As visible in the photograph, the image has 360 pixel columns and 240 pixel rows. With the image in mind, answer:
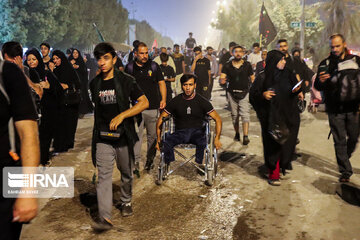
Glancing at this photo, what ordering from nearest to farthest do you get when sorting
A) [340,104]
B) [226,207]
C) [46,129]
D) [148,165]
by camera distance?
[226,207]
[340,104]
[148,165]
[46,129]

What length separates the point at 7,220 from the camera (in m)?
2.26

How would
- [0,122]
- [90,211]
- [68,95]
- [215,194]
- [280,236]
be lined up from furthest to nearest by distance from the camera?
[68,95] → [215,194] → [90,211] → [280,236] → [0,122]

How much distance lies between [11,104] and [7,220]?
26.2 inches

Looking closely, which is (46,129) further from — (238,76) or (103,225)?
(238,76)

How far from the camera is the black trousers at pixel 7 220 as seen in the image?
7.36 ft

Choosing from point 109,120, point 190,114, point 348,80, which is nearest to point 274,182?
point 190,114

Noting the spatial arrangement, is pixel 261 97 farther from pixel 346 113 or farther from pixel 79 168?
pixel 79 168

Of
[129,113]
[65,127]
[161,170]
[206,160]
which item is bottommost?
[161,170]

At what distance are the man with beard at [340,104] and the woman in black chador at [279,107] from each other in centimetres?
46

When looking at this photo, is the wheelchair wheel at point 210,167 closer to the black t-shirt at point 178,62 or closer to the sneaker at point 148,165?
the sneaker at point 148,165

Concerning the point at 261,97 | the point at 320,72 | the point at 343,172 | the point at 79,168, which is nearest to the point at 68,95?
the point at 79,168

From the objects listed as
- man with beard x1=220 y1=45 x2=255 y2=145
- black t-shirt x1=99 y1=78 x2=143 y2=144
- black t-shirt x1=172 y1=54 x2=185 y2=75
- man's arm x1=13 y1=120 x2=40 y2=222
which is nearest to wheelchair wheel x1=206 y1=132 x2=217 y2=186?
black t-shirt x1=99 y1=78 x2=143 y2=144

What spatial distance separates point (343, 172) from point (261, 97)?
1.66 m

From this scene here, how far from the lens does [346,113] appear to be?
19.2 ft
